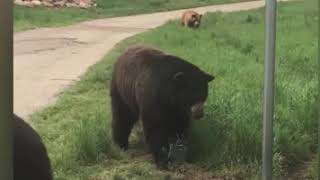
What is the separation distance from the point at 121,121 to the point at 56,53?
936cm

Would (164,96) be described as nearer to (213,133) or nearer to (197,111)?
(197,111)

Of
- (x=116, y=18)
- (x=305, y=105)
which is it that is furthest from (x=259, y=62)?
(x=116, y=18)

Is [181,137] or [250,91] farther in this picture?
[250,91]

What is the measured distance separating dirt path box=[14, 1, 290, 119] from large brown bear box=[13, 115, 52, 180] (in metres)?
4.90

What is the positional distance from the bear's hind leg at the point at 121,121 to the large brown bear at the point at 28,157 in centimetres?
331

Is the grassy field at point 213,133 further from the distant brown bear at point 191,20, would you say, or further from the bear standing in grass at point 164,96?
the distant brown bear at point 191,20

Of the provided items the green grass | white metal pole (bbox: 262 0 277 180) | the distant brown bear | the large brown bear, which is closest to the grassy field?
white metal pole (bbox: 262 0 277 180)

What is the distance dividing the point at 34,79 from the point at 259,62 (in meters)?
3.93

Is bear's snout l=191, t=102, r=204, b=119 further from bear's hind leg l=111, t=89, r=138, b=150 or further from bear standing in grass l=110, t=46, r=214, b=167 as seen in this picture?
bear's hind leg l=111, t=89, r=138, b=150

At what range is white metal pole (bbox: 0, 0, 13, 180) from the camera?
5.96ft

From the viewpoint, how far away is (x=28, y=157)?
321 cm

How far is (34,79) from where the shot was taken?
1162cm

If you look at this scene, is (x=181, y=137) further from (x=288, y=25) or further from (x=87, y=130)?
(x=288, y=25)

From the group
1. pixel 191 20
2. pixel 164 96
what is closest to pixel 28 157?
pixel 164 96
